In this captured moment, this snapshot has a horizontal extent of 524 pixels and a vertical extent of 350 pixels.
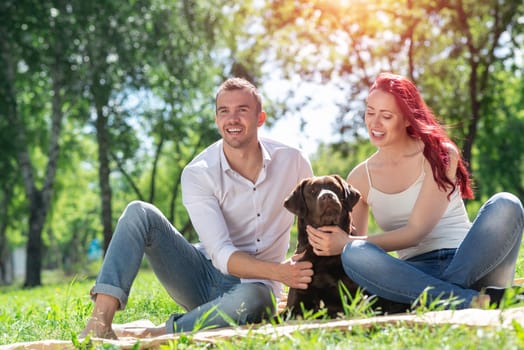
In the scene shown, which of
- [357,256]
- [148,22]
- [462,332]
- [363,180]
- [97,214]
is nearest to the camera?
[462,332]

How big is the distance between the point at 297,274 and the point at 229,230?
0.89 metres

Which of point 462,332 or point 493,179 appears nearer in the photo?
point 462,332

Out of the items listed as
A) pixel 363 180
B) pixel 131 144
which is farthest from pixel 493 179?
pixel 363 180

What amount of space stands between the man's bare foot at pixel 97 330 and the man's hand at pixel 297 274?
1.23 meters

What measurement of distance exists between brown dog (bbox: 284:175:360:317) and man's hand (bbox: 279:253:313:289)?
93 mm

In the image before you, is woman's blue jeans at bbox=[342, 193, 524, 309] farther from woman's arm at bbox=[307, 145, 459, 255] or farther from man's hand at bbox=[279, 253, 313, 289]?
man's hand at bbox=[279, 253, 313, 289]

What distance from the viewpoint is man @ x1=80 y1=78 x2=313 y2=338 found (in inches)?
198

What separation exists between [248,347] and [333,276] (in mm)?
1516

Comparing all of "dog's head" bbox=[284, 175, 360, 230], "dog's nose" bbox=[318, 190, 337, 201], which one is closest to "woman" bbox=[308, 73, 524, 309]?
"dog's head" bbox=[284, 175, 360, 230]

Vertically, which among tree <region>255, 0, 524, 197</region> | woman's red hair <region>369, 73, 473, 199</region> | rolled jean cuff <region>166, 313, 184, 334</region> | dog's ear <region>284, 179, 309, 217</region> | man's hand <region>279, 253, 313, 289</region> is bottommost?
rolled jean cuff <region>166, 313, 184, 334</region>

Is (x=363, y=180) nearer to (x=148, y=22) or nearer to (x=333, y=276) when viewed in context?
(x=333, y=276)

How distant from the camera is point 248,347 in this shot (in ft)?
12.2

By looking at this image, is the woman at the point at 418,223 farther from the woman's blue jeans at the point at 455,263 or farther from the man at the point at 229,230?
the man at the point at 229,230

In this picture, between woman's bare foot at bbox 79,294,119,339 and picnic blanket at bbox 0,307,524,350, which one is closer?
picnic blanket at bbox 0,307,524,350
